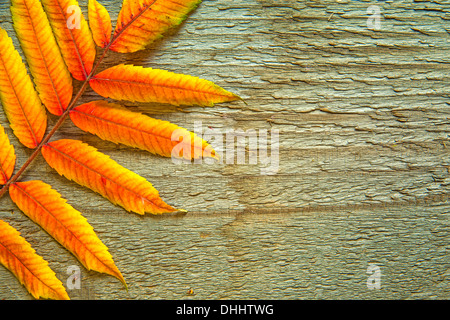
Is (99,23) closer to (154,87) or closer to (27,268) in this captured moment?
(154,87)

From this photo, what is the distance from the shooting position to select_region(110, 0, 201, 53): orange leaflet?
0.58 m

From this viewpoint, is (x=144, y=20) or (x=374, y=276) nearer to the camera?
(x=144, y=20)

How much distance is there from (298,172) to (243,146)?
14 cm

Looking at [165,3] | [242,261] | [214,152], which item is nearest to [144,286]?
[242,261]

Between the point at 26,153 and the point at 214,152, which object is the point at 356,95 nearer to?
the point at 214,152

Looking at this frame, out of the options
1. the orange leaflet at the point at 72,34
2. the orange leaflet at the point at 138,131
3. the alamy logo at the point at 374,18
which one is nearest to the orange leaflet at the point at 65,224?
the orange leaflet at the point at 138,131

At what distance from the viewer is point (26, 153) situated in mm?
664

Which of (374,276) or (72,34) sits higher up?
(72,34)

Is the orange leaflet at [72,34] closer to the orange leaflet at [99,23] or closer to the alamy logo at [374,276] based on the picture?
the orange leaflet at [99,23]

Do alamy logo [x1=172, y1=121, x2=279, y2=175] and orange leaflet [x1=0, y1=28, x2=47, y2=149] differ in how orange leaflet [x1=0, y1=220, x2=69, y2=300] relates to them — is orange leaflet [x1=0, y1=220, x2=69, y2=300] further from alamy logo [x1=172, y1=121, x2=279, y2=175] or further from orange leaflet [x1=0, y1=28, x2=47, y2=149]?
alamy logo [x1=172, y1=121, x2=279, y2=175]

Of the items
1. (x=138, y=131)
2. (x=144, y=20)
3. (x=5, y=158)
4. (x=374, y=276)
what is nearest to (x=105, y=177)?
(x=138, y=131)

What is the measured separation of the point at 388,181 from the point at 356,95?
0.71ft

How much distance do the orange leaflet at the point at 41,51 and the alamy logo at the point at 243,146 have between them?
0.29m

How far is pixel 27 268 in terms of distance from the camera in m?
0.63
